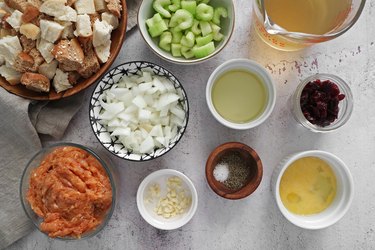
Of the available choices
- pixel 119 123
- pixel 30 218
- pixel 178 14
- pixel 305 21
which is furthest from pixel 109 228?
pixel 305 21

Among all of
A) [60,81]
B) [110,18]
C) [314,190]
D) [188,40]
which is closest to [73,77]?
[60,81]

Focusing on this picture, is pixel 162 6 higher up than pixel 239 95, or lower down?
higher up

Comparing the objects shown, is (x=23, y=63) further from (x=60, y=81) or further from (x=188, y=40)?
(x=188, y=40)

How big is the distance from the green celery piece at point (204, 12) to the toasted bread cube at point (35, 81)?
64cm

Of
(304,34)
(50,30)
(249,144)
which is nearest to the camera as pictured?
(304,34)

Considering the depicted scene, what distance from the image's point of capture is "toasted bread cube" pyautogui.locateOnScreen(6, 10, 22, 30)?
70.4 inches

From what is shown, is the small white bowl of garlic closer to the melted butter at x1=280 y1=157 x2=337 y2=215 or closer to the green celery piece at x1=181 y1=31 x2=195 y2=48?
the melted butter at x1=280 y1=157 x2=337 y2=215

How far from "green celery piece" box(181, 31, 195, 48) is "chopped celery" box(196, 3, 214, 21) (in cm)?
7

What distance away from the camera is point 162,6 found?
1936 mm

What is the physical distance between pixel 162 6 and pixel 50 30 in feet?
1.49

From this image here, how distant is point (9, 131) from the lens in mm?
1996

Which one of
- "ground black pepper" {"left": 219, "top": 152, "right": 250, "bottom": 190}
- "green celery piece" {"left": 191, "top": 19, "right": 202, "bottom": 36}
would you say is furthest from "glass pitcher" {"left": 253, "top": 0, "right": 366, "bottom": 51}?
"ground black pepper" {"left": 219, "top": 152, "right": 250, "bottom": 190}

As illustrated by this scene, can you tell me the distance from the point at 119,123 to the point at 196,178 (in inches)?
16.9

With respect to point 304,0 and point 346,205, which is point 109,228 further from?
point 304,0
